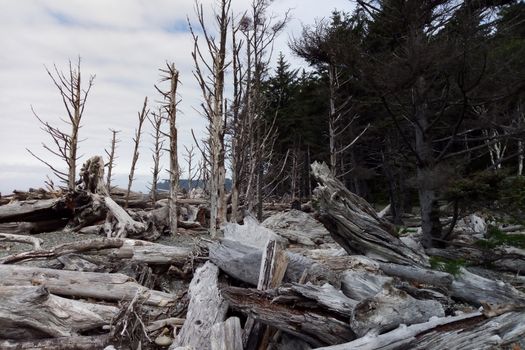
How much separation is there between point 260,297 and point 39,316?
2.61 meters

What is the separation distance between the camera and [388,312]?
136 inches

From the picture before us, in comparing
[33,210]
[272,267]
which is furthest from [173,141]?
[272,267]

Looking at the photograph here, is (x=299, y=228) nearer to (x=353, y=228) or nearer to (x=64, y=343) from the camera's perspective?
(x=353, y=228)

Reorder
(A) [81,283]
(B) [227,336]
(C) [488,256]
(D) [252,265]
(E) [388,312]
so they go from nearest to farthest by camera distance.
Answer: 1. (E) [388,312]
2. (B) [227,336]
3. (D) [252,265]
4. (A) [81,283]
5. (C) [488,256]

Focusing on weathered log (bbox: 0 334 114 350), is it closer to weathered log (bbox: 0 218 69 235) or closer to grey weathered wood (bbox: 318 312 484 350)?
grey weathered wood (bbox: 318 312 484 350)

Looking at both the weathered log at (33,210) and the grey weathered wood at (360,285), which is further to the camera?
the weathered log at (33,210)

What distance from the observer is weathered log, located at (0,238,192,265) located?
681cm

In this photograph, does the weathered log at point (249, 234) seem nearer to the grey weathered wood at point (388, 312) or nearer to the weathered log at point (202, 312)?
the weathered log at point (202, 312)

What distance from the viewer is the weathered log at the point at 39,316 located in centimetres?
432

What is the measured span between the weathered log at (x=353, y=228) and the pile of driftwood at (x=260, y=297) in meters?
0.02

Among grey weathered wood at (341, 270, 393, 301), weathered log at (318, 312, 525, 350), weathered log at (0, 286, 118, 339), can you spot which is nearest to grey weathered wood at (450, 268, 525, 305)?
grey weathered wood at (341, 270, 393, 301)

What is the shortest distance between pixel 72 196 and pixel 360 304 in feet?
35.5

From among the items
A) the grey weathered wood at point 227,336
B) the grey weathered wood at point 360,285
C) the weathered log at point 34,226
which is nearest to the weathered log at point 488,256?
the grey weathered wood at point 360,285

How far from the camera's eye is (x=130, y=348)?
429cm
